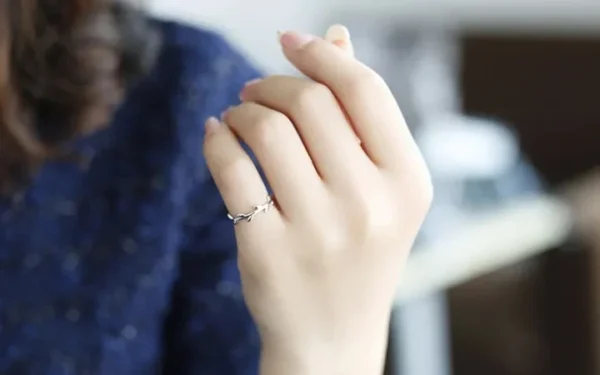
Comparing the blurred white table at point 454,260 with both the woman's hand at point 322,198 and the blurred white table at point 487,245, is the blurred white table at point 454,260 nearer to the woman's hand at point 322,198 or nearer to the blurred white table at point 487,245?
the blurred white table at point 487,245

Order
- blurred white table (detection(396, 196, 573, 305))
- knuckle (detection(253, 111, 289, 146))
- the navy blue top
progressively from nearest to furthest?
knuckle (detection(253, 111, 289, 146)) < the navy blue top < blurred white table (detection(396, 196, 573, 305))

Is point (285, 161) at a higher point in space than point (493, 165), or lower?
higher

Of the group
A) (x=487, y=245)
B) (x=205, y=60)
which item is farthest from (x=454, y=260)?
(x=205, y=60)

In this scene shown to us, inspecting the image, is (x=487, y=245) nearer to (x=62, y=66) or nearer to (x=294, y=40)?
(x=62, y=66)

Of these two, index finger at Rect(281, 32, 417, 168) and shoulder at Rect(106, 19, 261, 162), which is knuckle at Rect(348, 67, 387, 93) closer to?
index finger at Rect(281, 32, 417, 168)

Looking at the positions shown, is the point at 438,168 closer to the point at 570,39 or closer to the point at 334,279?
the point at 570,39

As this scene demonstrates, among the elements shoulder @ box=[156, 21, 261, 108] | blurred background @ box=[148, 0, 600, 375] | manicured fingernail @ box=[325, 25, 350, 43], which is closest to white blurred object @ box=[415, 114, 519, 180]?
blurred background @ box=[148, 0, 600, 375]

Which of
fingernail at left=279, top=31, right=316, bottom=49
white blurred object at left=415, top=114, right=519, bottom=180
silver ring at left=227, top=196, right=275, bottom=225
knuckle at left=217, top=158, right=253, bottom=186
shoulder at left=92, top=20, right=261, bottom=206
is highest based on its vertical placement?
fingernail at left=279, top=31, right=316, bottom=49
